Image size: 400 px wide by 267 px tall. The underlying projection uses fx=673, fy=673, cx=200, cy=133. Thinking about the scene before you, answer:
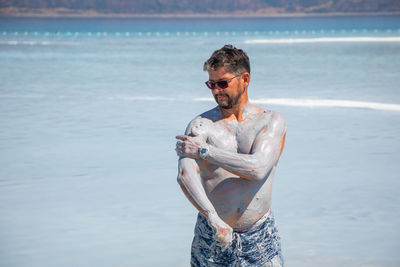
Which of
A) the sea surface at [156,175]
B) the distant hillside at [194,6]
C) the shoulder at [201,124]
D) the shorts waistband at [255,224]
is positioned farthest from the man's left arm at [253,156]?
the distant hillside at [194,6]

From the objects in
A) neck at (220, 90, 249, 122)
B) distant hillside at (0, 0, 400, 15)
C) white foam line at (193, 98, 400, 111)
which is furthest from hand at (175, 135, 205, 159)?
distant hillside at (0, 0, 400, 15)

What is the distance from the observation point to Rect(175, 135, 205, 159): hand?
248cm

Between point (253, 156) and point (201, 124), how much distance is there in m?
0.26

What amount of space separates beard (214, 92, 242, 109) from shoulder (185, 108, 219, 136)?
73mm

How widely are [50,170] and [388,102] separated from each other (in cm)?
674

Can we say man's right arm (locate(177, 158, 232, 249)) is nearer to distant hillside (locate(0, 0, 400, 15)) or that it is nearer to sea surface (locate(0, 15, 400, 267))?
sea surface (locate(0, 15, 400, 267))

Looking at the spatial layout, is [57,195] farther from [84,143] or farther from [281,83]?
[281,83]

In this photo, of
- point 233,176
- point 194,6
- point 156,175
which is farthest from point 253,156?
point 194,6

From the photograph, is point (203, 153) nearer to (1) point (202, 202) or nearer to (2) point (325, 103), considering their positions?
(1) point (202, 202)

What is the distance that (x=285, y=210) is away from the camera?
5.75 meters

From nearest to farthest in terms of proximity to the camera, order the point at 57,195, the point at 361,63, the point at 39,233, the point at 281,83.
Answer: the point at 39,233 → the point at 57,195 → the point at 281,83 → the point at 361,63

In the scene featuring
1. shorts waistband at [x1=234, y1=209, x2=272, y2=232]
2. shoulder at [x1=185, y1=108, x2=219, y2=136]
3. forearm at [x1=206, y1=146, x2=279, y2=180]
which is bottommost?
shorts waistband at [x1=234, y1=209, x2=272, y2=232]

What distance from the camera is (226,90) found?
257 cm

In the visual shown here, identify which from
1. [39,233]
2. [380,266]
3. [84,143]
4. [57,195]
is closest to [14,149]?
[84,143]
